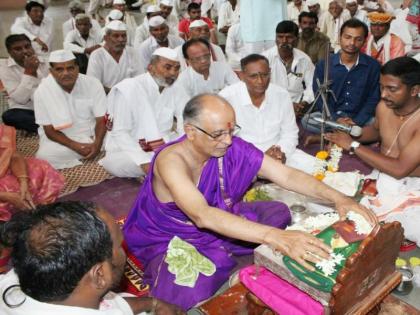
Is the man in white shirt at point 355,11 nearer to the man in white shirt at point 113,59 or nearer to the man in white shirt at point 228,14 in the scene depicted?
the man in white shirt at point 228,14

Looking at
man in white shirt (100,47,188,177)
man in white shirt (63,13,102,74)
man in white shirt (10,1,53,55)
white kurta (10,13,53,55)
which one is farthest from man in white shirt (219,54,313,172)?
white kurta (10,13,53,55)

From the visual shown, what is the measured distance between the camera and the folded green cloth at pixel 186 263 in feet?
8.00

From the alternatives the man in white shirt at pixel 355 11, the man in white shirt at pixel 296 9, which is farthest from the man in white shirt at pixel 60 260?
the man in white shirt at pixel 296 9

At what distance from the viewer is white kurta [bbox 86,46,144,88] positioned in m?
6.00

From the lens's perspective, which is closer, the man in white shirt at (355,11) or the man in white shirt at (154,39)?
the man in white shirt at (154,39)

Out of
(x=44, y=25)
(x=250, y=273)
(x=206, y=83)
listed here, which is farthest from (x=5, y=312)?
(x=44, y=25)

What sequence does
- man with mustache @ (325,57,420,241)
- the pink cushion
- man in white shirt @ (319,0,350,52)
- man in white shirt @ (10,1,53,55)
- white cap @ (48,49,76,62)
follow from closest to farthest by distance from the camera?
1. the pink cushion
2. man with mustache @ (325,57,420,241)
3. white cap @ (48,49,76,62)
4. man in white shirt @ (10,1,53,55)
5. man in white shirt @ (319,0,350,52)

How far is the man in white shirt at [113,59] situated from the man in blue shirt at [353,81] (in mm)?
2913

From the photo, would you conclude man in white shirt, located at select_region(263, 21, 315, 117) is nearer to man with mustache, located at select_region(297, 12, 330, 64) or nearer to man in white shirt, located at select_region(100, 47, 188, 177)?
man with mustache, located at select_region(297, 12, 330, 64)

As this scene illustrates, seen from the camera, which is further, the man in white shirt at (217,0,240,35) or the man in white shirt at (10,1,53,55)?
the man in white shirt at (217,0,240,35)

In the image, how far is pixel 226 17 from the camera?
9.05 metres

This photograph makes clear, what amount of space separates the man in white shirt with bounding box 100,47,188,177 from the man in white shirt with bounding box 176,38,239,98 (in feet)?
1.07

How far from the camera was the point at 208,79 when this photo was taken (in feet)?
17.5

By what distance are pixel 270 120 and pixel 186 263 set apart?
6.72ft
